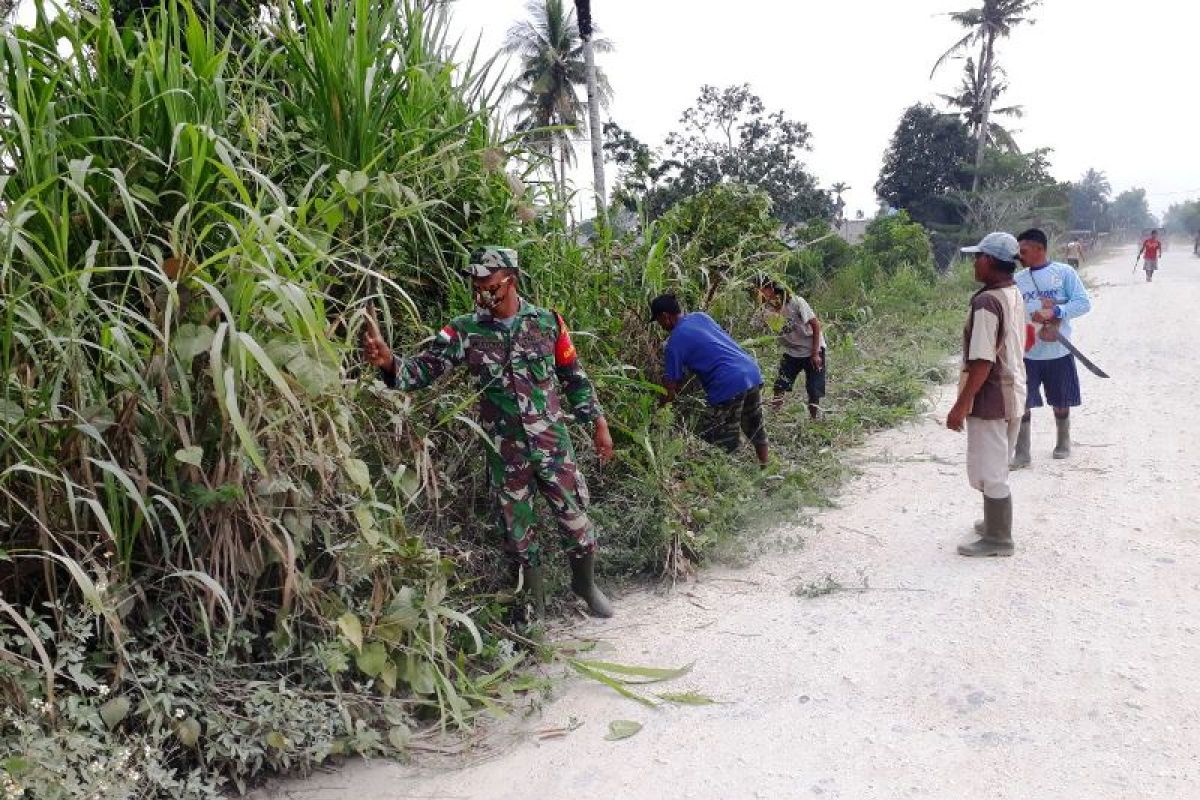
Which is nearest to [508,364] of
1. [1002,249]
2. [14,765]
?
[14,765]

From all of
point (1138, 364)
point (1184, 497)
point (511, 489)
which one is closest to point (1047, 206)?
point (1138, 364)

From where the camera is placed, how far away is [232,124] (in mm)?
3078

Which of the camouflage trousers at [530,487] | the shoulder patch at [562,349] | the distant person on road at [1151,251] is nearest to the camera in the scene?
the camouflage trousers at [530,487]

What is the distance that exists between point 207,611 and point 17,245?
109 cm

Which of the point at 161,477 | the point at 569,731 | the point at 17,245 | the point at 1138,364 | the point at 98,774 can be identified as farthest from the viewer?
the point at 1138,364

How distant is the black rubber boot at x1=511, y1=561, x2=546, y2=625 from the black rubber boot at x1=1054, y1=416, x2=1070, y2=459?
148 inches

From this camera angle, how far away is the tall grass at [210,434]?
7.13ft

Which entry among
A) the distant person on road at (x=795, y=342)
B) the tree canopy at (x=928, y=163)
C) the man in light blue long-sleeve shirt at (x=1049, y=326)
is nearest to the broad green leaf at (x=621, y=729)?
the man in light blue long-sleeve shirt at (x=1049, y=326)

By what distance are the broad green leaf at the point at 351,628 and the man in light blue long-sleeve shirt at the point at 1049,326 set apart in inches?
171

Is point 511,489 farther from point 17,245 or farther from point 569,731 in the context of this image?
point 17,245

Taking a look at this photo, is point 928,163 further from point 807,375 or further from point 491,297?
point 491,297

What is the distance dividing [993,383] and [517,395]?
226 cm

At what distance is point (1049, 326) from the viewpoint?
5215 millimetres

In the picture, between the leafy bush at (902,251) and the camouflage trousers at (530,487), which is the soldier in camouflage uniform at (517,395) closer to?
the camouflage trousers at (530,487)
